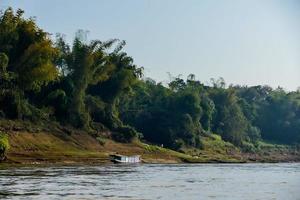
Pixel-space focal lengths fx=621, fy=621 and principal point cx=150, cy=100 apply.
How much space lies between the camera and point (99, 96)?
103938 mm

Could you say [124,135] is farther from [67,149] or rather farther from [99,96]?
[67,149]

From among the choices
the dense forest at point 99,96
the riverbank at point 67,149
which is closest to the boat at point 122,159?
the riverbank at point 67,149

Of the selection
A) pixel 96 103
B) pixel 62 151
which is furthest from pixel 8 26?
pixel 96 103

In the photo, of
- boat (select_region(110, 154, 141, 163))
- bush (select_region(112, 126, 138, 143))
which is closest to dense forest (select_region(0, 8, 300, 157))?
bush (select_region(112, 126, 138, 143))

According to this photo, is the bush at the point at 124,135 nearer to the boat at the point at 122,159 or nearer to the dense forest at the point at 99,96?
the dense forest at the point at 99,96

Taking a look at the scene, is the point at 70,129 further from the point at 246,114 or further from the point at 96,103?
the point at 246,114

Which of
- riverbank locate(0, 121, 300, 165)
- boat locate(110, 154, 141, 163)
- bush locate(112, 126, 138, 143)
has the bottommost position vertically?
boat locate(110, 154, 141, 163)

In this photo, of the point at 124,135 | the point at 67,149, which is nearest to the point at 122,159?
the point at 67,149

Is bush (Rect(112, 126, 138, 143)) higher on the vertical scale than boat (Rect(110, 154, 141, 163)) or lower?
higher

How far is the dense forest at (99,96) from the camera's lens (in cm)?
8112

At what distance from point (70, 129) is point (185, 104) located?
3515cm

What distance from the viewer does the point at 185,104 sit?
11994 cm

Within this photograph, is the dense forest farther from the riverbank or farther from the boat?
the boat

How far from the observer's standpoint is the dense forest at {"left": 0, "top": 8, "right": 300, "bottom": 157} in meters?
81.1
